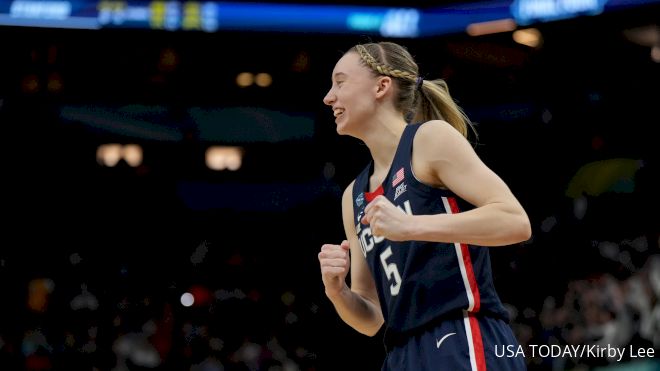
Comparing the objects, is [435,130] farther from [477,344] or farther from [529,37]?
[529,37]

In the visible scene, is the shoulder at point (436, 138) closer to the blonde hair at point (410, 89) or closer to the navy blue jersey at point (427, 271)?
the navy blue jersey at point (427, 271)

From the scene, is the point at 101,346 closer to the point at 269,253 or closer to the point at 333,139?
the point at 269,253

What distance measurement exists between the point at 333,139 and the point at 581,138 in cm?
244

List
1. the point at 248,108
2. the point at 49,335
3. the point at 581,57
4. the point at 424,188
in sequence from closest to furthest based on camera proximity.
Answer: the point at 424,188 < the point at 581,57 < the point at 49,335 < the point at 248,108

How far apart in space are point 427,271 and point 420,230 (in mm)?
284

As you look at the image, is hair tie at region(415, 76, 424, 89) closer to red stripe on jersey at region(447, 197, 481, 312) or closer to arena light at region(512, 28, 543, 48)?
red stripe on jersey at region(447, 197, 481, 312)

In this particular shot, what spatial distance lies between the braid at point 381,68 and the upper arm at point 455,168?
0.37 m

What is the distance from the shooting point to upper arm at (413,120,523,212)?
2.36 meters

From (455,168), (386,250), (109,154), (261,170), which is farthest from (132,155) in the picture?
(455,168)

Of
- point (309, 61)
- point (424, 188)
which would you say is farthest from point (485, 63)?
point (424, 188)

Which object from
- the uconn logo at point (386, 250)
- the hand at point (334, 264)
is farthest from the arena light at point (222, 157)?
the hand at point (334, 264)

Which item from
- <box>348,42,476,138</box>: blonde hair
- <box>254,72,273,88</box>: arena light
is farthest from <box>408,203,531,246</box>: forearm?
<box>254,72,273,88</box>: arena light

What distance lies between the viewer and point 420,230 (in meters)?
2.26

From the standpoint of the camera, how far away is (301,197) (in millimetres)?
9328
